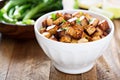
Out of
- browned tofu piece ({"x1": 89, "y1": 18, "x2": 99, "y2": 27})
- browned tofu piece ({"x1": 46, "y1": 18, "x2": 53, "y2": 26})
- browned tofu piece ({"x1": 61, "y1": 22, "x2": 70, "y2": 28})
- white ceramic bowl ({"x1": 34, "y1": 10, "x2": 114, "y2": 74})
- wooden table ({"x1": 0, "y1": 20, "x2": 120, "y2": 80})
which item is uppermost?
browned tofu piece ({"x1": 61, "y1": 22, "x2": 70, "y2": 28})

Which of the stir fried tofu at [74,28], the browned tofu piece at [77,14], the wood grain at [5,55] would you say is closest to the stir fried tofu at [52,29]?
the stir fried tofu at [74,28]

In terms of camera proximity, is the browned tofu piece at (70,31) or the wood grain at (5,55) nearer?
the browned tofu piece at (70,31)

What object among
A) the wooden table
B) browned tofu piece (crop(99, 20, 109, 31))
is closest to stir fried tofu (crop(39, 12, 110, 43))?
browned tofu piece (crop(99, 20, 109, 31))

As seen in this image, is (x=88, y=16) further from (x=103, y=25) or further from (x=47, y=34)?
(x=47, y=34)

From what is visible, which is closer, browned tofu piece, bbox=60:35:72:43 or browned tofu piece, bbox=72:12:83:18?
browned tofu piece, bbox=60:35:72:43

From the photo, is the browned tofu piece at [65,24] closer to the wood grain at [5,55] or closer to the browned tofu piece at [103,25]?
the browned tofu piece at [103,25]

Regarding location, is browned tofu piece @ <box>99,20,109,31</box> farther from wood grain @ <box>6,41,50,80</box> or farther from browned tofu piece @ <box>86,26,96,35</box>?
wood grain @ <box>6,41,50,80</box>

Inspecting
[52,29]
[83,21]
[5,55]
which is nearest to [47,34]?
[52,29]
